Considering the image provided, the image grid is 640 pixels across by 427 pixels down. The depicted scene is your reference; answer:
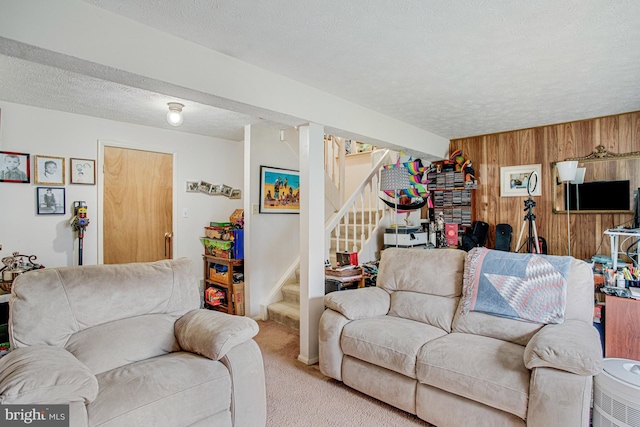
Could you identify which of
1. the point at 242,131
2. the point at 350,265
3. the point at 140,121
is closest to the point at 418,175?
the point at 350,265

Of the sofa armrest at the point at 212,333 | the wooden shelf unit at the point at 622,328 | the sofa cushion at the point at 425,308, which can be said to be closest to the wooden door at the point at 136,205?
the sofa armrest at the point at 212,333

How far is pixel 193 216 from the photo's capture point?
14.9 ft

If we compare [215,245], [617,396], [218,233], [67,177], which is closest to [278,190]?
[218,233]

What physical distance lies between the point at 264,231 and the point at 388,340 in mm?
2369

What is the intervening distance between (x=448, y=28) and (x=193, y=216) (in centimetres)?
373

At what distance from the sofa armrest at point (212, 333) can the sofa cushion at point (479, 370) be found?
3.39 ft

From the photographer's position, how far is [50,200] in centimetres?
343

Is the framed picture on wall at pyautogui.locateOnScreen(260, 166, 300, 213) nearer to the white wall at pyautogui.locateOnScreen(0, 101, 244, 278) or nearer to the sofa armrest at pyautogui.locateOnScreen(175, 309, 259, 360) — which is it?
the white wall at pyautogui.locateOnScreen(0, 101, 244, 278)

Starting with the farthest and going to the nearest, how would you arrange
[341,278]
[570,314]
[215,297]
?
[215,297], [341,278], [570,314]

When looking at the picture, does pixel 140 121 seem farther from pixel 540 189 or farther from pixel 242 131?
pixel 540 189

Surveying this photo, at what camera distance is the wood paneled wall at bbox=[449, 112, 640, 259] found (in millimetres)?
3680

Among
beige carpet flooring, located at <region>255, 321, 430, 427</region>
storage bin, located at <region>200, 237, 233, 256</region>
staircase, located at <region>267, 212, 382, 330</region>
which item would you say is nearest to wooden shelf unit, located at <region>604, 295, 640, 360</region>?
beige carpet flooring, located at <region>255, 321, 430, 427</region>

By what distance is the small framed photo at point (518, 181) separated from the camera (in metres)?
4.16

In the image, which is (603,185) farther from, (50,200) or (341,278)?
(50,200)
